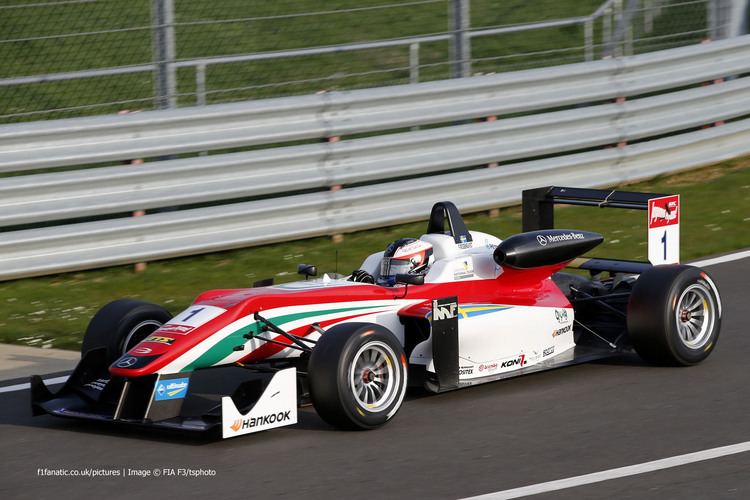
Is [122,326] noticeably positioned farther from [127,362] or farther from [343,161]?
[343,161]

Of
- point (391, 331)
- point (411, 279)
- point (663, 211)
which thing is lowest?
point (391, 331)

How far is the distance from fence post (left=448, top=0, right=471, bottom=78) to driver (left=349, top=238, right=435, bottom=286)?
189 inches

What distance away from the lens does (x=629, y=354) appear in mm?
8062

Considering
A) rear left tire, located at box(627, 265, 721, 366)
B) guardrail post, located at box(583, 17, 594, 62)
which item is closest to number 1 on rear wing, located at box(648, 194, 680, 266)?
rear left tire, located at box(627, 265, 721, 366)

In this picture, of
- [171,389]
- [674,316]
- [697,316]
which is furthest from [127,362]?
[697,316]

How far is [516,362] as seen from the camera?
7.43 m

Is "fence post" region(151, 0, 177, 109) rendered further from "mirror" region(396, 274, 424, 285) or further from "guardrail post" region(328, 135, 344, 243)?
"mirror" region(396, 274, 424, 285)

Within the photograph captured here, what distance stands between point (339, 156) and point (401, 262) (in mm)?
3832

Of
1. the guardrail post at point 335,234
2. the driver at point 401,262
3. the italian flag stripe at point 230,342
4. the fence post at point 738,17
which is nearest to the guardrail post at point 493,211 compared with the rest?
the guardrail post at point 335,234

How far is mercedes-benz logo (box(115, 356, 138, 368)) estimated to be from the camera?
6520 mm

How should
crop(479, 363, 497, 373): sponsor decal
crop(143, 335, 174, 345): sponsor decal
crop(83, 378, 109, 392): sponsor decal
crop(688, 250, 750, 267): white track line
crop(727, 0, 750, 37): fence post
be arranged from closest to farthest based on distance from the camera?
crop(143, 335, 174, 345): sponsor decal
crop(83, 378, 109, 392): sponsor decal
crop(479, 363, 497, 373): sponsor decal
crop(688, 250, 750, 267): white track line
crop(727, 0, 750, 37): fence post

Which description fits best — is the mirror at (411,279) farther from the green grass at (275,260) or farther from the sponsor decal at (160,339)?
the green grass at (275,260)

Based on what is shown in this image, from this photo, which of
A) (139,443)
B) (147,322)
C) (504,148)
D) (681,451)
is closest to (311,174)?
(504,148)

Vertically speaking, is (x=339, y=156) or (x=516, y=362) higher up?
(x=339, y=156)
